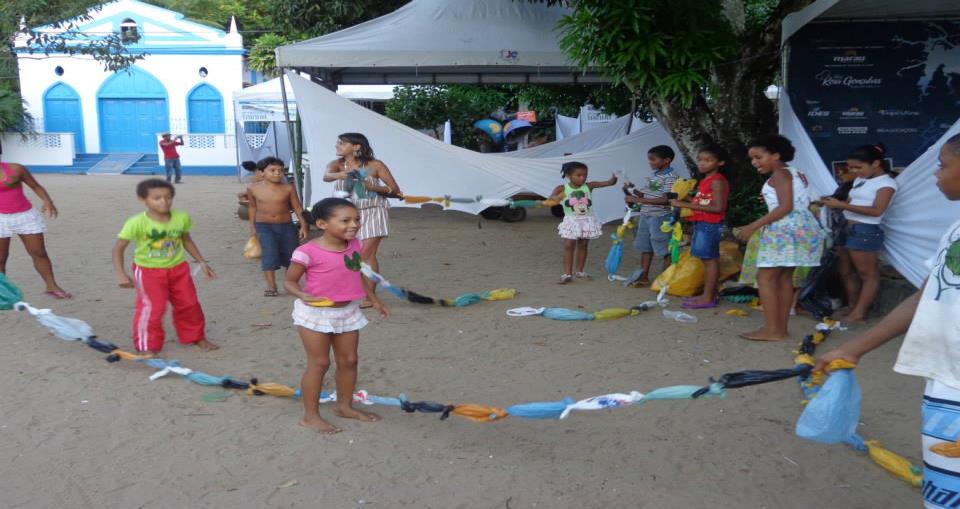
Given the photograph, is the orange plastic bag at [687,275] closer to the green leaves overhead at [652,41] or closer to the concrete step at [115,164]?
the green leaves overhead at [652,41]

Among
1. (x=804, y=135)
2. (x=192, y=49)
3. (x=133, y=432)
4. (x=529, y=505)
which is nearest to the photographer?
(x=529, y=505)

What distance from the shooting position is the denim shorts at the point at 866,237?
17.7ft

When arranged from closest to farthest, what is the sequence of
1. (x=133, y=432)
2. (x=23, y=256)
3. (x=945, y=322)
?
(x=945, y=322)
(x=133, y=432)
(x=23, y=256)

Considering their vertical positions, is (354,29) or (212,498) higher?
(354,29)

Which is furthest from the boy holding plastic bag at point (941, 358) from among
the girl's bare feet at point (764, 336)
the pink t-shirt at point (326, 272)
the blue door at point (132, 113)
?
the blue door at point (132, 113)

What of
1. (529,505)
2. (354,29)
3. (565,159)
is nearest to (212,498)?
(529,505)

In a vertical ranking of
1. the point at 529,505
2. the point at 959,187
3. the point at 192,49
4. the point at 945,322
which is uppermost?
the point at 192,49

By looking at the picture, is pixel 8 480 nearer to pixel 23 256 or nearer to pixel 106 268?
pixel 106 268

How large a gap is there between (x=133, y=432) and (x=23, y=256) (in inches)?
224

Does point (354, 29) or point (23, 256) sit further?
point (354, 29)

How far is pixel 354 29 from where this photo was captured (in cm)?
908

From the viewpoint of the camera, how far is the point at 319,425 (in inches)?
147

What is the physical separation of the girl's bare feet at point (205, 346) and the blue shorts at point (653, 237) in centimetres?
378

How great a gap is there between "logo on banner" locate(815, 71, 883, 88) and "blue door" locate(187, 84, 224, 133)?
72.9ft
